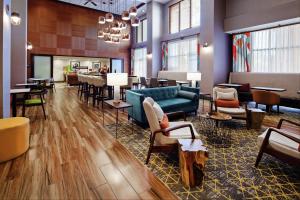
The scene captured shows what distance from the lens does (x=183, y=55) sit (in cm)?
1086

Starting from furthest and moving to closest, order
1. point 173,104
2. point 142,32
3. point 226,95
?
point 142,32
point 226,95
point 173,104

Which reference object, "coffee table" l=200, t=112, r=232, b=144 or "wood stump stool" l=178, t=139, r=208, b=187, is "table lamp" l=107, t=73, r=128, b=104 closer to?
"coffee table" l=200, t=112, r=232, b=144

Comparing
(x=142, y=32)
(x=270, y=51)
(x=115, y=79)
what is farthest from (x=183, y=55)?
(x=115, y=79)

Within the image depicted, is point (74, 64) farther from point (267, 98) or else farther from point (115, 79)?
point (267, 98)

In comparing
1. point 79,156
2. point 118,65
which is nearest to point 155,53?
point 118,65

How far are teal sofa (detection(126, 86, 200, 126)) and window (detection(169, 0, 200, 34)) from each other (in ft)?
19.1

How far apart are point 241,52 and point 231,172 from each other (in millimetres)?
7096

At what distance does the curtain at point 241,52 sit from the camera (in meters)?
8.02

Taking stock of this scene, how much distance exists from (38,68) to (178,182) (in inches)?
523

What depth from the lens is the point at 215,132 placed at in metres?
4.05

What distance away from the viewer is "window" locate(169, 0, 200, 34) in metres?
10.1

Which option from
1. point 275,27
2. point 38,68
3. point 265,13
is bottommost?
point 38,68

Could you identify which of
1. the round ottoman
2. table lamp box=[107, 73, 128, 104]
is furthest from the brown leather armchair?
the round ottoman

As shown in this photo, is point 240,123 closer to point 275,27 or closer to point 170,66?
point 275,27
